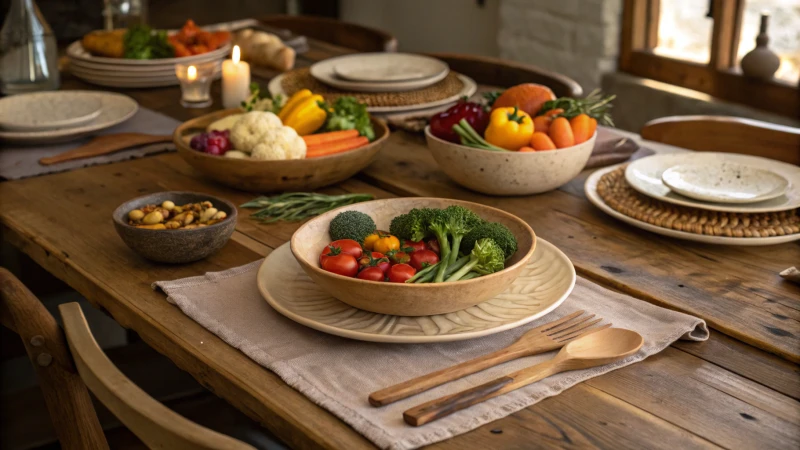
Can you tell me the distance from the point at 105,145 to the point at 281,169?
20.1 inches

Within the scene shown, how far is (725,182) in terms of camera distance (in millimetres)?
1423

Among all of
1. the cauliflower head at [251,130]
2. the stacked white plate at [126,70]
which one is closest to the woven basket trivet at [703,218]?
the cauliflower head at [251,130]

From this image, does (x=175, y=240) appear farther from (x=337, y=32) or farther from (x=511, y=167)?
(x=337, y=32)

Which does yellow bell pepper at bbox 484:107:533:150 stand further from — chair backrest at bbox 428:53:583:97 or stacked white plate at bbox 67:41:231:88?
stacked white plate at bbox 67:41:231:88

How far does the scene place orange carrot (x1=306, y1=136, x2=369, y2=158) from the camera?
5.15ft

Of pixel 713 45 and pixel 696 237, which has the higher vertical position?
pixel 713 45

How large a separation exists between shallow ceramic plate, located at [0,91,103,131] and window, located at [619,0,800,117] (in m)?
2.30

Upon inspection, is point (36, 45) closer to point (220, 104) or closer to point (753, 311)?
point (220, 104)

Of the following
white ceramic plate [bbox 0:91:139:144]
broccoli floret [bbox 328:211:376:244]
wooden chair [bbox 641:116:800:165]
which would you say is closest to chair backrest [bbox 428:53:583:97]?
wooden chair [bbox 641:116:800:165]

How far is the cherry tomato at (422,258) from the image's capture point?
106cm

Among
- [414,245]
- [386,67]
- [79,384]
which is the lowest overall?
[79,384]

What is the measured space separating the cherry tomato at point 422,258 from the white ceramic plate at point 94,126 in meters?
1.03

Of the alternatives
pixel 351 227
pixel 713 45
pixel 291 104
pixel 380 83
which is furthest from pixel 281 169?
pixel 713 45

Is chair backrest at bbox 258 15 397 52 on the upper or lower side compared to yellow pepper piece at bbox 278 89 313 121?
upper
